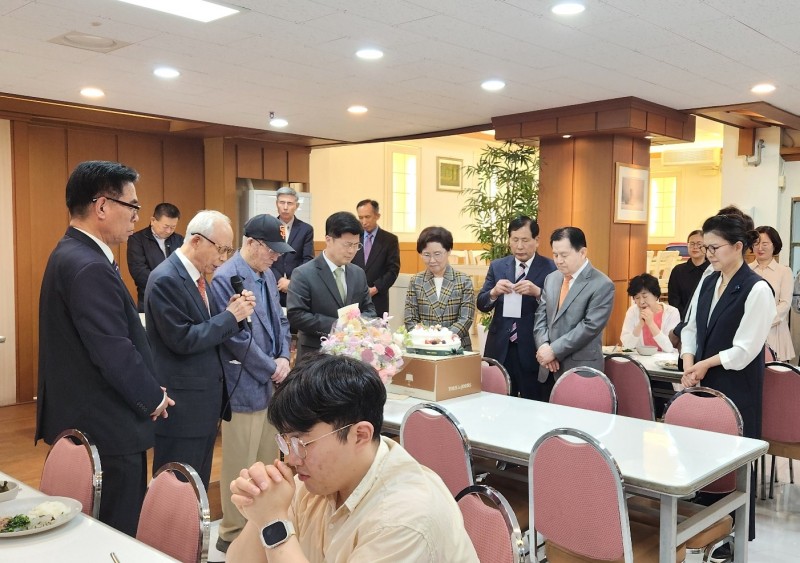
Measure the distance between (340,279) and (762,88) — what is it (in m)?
3.97

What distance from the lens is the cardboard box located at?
3.79 meters

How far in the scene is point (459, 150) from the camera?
45.7 ft

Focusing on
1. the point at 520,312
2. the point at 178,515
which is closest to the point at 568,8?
the point at 520,312

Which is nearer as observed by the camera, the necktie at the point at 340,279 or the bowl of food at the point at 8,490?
the bowl of food at the point at 8,490

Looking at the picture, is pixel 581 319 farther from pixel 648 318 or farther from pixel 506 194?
pixel 506 194

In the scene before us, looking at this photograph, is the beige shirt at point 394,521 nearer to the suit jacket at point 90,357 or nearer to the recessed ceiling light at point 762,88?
the suit jacket at point 90,357

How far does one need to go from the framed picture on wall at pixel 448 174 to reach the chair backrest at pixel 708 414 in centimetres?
1030

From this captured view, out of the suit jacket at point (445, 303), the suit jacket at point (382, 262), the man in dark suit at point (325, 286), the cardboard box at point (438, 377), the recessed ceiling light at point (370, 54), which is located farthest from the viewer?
the suit jacket at point (382, 262)

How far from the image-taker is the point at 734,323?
148 inches

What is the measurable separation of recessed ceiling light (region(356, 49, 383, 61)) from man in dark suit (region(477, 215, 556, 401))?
1.43 metres

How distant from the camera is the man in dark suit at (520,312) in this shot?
4.71 m

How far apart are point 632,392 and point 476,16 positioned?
7.50 feet

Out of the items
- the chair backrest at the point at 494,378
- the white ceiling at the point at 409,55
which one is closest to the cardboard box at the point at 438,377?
the chair backrest at the point at 494,378

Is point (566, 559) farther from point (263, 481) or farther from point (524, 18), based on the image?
point (524, 18)
